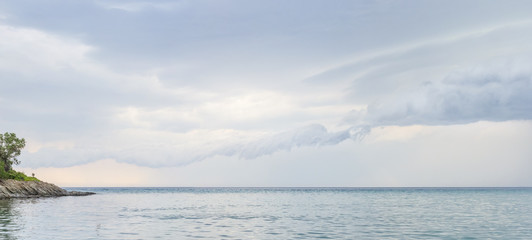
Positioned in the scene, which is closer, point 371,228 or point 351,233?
point 351,233

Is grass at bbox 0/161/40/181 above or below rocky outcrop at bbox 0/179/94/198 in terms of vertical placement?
above

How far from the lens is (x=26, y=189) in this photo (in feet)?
444

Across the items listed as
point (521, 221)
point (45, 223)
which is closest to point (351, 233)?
point (521, 221)

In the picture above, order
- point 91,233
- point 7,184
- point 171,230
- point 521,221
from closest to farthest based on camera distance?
point 91,233, point 171,230, point 521,221, point 7,184

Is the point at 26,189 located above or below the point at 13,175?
below

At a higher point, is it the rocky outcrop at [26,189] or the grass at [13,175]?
the grass at [13,175]

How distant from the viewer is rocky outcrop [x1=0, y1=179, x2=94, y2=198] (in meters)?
124

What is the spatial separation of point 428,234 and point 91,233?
1279 inches

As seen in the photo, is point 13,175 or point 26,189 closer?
point 26,189

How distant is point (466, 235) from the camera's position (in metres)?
41.8

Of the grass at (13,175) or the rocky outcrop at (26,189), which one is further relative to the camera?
the grass at (13,175)

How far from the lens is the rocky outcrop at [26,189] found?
12437cm

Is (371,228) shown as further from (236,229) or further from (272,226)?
(236,229)

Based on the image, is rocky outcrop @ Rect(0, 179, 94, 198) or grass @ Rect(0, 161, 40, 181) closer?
rocky outcrop @ Rect(0, 179, 94, 198)
